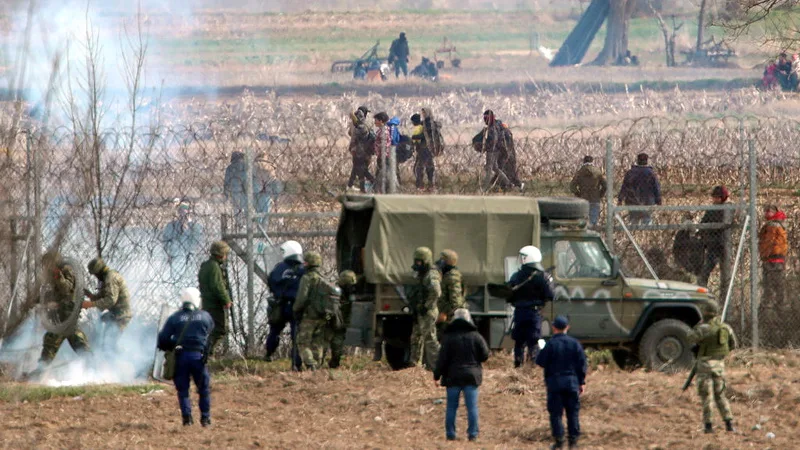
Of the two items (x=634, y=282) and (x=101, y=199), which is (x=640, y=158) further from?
(x=101, y=199)

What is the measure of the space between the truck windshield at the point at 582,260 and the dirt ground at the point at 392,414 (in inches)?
39.2

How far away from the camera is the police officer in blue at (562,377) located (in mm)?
11266

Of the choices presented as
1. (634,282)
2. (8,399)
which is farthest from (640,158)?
(8,399)

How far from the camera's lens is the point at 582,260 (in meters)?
14.7

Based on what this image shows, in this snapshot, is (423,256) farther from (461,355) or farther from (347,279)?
(461,355)

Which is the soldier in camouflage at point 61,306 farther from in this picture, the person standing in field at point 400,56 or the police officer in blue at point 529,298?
the person standing in field at point 400,56

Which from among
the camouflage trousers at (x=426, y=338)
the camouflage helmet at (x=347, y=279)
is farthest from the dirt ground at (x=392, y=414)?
the camouflage helmet at (x=347, y=279)

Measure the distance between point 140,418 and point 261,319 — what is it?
333 cm

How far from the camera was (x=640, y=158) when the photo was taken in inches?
675

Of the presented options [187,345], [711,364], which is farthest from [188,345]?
[711,364]

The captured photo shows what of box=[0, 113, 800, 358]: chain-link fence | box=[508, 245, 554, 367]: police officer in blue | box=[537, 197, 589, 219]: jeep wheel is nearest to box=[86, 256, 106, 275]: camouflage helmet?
box=[0, 113, 800, 358]: chain-link fence

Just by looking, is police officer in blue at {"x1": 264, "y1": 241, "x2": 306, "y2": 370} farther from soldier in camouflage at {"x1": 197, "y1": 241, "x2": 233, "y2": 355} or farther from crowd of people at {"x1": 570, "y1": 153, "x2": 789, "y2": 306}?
crowd of people at {"x1": 570, "y1": 153, "x2": 789, "y2": 306}

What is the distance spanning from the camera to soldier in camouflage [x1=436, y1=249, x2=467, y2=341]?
14.2 metres

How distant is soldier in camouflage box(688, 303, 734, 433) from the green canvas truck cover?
9.52 ft
